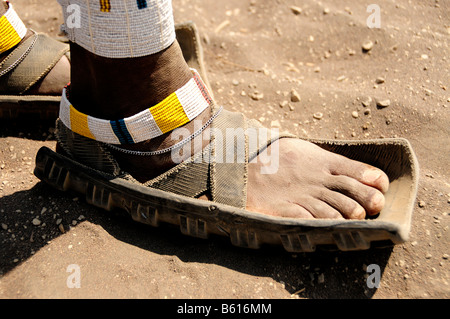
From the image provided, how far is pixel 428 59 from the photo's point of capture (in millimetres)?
2055

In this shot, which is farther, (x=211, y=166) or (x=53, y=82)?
(x=53, y=82)

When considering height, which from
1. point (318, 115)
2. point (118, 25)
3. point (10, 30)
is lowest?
point (318, 115)

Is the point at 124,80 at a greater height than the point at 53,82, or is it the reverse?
the point at 124,80

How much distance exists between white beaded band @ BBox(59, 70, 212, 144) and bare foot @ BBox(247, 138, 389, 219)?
32 cm

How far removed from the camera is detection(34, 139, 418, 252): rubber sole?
49.4 inches

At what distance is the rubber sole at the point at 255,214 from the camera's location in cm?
125

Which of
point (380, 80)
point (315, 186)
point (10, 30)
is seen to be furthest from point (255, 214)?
point (10, 30)

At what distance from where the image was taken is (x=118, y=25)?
117 cm

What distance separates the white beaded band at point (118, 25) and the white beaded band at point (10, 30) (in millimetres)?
627

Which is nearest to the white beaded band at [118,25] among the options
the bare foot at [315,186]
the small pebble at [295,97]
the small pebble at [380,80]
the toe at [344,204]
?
the bare foot at [315,186]

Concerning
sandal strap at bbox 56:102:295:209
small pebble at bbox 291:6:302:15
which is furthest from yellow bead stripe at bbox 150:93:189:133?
small pebble at bbox 291:6:302:15

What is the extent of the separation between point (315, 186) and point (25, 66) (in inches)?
52.1

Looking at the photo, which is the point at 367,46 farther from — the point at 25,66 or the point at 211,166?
the point at 25,66

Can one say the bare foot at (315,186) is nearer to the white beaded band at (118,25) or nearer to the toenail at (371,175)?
the toenail at (371,175)
